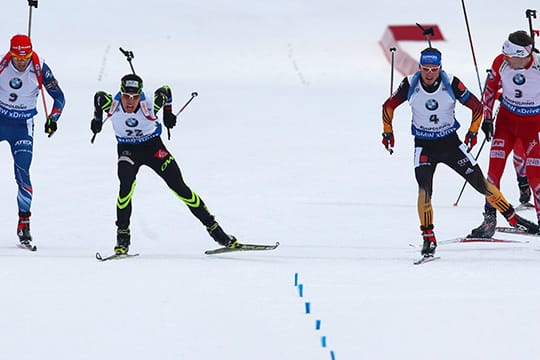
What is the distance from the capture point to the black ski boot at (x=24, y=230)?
8016 mm

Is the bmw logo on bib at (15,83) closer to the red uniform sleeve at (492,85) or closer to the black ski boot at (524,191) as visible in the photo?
the red uniform sleeve at (492,85)

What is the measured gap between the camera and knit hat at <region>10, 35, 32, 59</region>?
773 centimetres

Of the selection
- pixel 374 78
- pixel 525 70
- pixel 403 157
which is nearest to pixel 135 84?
pixel 525 70

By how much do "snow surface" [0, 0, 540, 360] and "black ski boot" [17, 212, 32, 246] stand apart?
0.64ft

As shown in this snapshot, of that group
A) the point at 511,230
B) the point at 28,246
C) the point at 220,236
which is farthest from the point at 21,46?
the point at 511,230

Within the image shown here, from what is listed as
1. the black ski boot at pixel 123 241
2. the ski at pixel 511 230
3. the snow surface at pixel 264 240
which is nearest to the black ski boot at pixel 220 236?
the snow surface at pixel 264 240

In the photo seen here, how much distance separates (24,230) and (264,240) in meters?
2.09

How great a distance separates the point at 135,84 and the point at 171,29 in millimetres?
19340

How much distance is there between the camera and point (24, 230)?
805 cm

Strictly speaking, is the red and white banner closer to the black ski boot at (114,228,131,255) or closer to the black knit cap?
the black ski boot at (114,228,131,255)

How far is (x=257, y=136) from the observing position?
1522 cm

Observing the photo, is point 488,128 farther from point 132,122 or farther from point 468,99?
point 132,122

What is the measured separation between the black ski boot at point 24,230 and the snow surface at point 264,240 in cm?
19

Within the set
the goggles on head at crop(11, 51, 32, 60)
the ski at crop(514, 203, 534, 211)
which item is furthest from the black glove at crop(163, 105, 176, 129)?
the ski at crop(514, 203, 534, 211)
